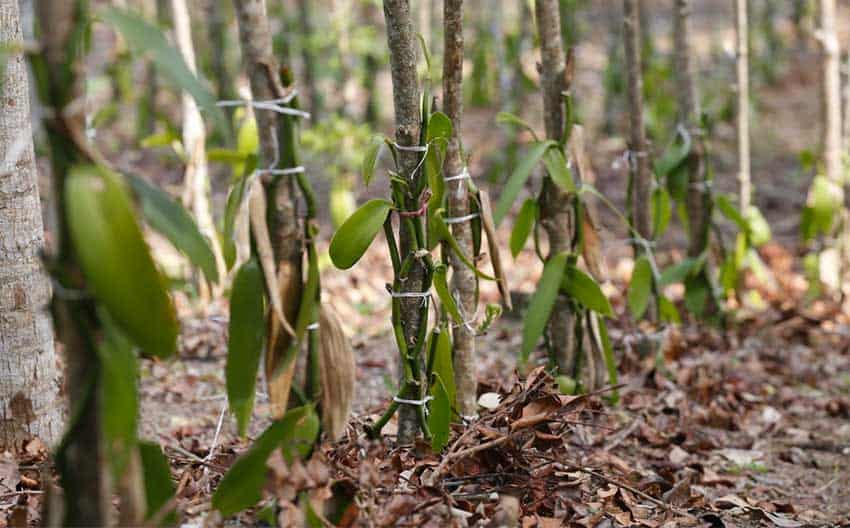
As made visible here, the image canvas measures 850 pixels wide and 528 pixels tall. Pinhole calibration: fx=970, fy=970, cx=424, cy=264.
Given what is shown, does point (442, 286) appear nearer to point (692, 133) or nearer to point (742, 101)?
point (692, 133)

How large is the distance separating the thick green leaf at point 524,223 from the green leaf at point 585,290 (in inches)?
6.2

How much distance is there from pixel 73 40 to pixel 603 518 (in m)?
1.22

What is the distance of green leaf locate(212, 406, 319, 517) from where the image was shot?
1378mm

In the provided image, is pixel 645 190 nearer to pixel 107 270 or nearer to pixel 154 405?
pixel 154 405

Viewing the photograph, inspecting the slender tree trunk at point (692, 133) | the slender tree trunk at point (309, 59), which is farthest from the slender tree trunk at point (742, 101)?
the slender tree trunk at point (309, 59)

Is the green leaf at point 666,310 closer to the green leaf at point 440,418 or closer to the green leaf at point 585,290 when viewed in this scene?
the green leaf at point 585,290

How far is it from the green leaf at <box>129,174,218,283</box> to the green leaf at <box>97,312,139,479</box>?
0.12m

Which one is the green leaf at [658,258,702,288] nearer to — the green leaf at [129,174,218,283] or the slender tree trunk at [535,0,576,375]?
the slender tree trunk at [535,0,576,375]

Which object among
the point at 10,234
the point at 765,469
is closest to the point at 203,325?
Answer: the point at 10,234

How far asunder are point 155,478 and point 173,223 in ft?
1.21

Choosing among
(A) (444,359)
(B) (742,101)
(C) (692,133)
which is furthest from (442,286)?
(B) (742,101)

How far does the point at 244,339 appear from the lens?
53.2 inches

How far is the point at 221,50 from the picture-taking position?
635 centimetres

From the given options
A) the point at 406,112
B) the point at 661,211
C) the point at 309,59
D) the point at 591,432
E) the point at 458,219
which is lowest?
the point at 591,432
